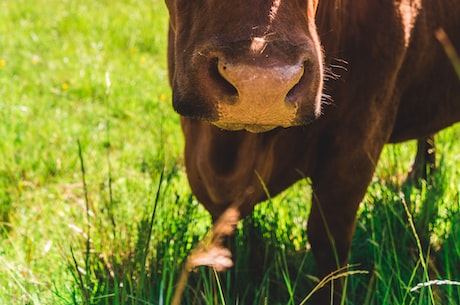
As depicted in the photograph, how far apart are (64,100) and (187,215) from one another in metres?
2.25

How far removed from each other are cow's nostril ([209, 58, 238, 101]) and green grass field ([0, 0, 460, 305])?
57cm

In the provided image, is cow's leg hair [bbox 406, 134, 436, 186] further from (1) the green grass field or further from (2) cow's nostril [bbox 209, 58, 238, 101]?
(2) cow's nostril [bbox 209, 58, 238, 101]

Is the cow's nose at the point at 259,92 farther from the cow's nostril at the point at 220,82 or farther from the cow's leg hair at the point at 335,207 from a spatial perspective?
the cow's leg hair at the point at 335,207

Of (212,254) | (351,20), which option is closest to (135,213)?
(351,20)

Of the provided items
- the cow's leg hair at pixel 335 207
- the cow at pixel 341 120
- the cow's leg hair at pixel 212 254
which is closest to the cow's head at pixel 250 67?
the cow at pixel 341 120

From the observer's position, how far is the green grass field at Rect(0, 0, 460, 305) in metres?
2.68

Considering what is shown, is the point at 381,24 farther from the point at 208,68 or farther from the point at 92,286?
the point at 92,286

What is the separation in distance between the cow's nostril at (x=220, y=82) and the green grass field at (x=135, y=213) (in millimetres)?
566

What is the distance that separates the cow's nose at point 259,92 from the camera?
1844 millimetres

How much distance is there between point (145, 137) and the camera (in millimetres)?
4496

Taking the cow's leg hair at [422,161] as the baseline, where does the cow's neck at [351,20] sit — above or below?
above

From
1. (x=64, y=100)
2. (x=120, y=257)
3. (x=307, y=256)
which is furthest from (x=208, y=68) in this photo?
(x=64, y=100)

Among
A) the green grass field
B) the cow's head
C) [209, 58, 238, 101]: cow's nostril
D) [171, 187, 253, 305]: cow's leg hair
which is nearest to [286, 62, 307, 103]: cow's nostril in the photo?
the cow's head

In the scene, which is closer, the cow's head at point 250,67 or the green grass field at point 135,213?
the cow's head at point 250,67
